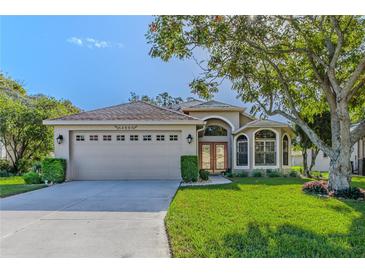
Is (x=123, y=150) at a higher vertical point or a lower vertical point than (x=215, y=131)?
lower

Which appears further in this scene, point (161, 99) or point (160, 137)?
point (161, 99)

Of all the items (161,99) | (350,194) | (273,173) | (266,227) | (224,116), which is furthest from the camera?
(161,99)

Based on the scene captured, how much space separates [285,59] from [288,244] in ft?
28.7

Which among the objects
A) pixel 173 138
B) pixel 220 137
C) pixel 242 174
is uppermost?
pixel 220 137

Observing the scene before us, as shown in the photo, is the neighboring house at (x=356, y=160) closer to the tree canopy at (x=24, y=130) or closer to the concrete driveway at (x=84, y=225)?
the concrete driveway at (x=84, y=225)

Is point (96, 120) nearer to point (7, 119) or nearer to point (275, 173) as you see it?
point (7, 119)

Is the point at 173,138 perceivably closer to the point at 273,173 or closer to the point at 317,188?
the point at 317,188

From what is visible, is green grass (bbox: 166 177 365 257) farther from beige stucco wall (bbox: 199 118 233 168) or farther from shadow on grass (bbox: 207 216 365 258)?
beige stucco wall (bbox: 199 118 233 168)

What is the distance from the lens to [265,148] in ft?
61.4

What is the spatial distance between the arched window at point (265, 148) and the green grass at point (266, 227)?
391 inches

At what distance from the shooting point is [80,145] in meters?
14.3

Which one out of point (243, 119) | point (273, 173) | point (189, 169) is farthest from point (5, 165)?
point (273, 173)

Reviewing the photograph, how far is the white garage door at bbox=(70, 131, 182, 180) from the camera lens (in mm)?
14219


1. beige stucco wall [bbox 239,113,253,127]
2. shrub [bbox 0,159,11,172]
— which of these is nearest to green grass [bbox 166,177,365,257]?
beige stucco wall [bbox 239,113,253,127]
